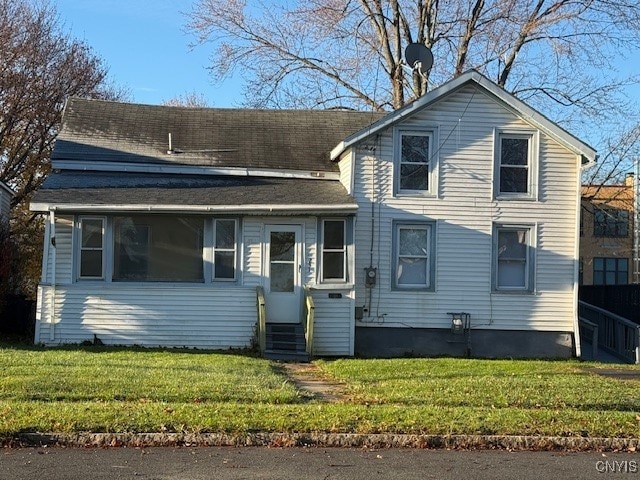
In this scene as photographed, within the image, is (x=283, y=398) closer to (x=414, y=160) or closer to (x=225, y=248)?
(x=225, y=248)

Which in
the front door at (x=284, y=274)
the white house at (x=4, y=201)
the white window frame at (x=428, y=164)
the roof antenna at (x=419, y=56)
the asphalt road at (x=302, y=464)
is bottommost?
the asphalt road at (x=302, y=464)

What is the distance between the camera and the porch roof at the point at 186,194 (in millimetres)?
17812

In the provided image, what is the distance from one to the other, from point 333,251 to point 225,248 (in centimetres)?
237

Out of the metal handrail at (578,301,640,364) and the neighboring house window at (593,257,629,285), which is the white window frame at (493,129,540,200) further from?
the neighboring house window at (593,257,629,285)

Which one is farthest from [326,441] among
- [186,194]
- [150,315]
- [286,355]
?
[186,194]

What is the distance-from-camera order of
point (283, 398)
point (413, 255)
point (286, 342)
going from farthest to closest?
point (413, 255), point (286, 342), point (283, 398)

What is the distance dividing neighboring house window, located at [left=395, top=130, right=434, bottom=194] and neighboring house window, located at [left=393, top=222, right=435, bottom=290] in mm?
870

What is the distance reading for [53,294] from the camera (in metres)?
18.1

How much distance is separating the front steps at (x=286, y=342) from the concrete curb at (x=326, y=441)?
849 cm

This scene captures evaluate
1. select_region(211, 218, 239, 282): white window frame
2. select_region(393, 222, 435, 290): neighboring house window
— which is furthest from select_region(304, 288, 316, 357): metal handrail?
select_region(393, 222, 435, 290): neighboring house window

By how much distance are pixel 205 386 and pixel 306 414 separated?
2.26 m

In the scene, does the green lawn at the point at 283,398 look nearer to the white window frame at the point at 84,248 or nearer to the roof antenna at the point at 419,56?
the white window frame at the point at 84,248

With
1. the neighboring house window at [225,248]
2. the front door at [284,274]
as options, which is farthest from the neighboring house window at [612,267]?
the neighboring house window at [225,248]

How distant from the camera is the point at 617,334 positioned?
849 inches
